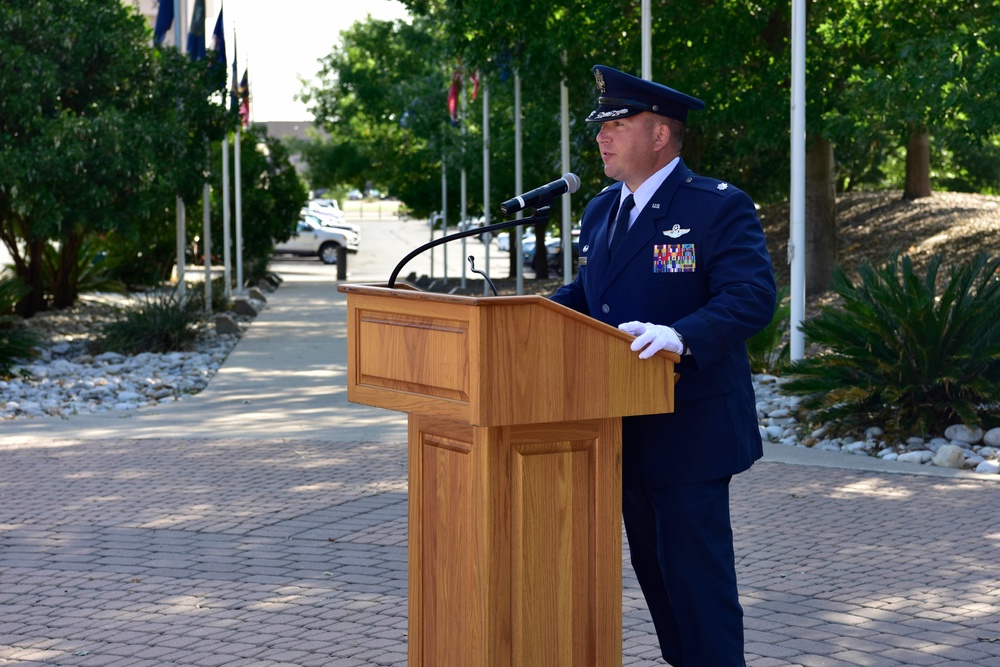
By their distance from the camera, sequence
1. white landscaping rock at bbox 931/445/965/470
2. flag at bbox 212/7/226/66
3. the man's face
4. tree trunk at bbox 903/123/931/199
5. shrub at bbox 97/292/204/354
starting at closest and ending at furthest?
the man's face < white landscaping rock at bbox 931/445/965/470 < shrub at bbox 97/292/204/354 < flag at bbox 212/7/226/66 < tree trunk at bbox 903/123/931/199

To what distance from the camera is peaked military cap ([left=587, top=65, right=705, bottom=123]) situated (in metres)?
3.72

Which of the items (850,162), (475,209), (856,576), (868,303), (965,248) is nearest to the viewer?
(856,576)

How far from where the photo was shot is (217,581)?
6324mm

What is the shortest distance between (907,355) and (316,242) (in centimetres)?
4098

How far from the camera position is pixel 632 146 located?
3812mm

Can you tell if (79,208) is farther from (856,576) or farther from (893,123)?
(856,576)

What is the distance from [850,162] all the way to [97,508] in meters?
21.4

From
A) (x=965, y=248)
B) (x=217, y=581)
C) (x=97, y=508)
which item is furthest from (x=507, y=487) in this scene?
(x=965, y=248)

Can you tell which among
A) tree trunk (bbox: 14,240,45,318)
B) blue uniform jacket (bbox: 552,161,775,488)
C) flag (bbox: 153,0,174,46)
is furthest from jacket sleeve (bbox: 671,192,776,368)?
tree trunk (bbox: 14,240,45,318)

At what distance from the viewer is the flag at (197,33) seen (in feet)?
66.1

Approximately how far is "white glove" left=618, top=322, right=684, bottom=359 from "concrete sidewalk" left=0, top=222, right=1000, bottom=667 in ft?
6.59

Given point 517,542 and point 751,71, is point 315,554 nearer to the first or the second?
point 517,542

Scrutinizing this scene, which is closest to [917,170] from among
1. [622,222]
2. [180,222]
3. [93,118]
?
[180,222]

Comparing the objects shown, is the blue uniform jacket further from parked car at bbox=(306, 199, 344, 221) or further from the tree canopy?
parked car at bbox=(306, 199, 344, 221)
